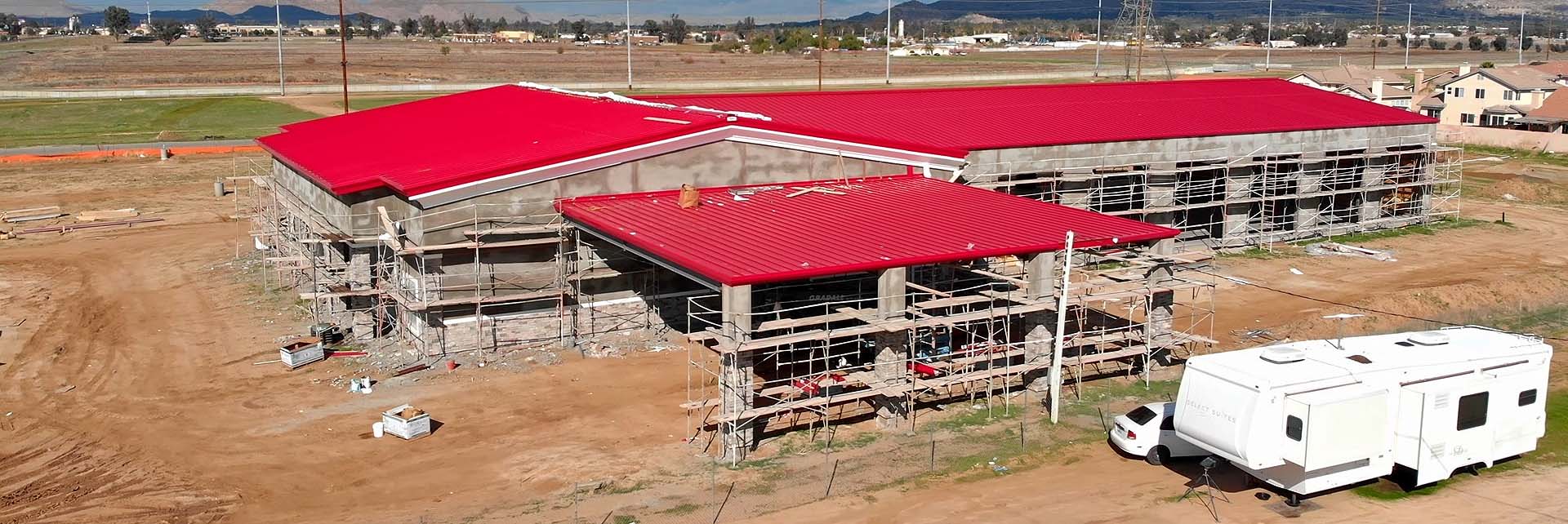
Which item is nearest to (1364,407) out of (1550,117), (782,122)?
(782,122)

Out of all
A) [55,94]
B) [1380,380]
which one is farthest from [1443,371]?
[55,94]

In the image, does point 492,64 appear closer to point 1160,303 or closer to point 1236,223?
point 1236,223

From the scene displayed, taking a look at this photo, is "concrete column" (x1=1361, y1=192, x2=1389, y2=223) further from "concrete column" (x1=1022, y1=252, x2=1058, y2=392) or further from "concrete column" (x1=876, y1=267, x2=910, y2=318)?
"concrete column" (x1=876, y1=267, x2=910, y2=318)

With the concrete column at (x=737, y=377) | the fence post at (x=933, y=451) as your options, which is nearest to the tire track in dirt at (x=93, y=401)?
the concrete column at (x=737, y=377)

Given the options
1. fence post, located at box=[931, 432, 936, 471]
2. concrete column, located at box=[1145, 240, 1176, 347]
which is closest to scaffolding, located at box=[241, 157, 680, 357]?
fence post, located at box=[931, 432, 936, 471]

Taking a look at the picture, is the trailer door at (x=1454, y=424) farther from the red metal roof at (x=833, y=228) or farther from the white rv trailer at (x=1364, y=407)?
the red metal roof at (x=833, y=228)
